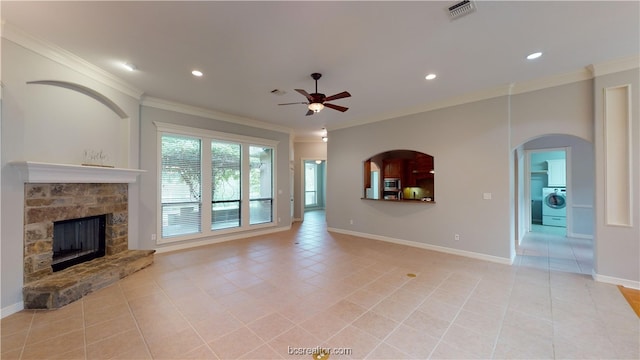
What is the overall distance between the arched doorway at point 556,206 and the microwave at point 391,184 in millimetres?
2528

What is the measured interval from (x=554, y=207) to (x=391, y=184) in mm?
5379

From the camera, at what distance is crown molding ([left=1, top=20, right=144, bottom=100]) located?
2.62 m

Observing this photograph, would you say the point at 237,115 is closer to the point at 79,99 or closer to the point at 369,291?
the point at 79,99

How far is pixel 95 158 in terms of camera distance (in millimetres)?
3641

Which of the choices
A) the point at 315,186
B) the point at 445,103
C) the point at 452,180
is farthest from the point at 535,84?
the point at 315,186

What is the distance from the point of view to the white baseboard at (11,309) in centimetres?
252

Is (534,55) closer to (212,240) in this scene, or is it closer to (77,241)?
(212,240)

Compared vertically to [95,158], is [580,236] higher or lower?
lower

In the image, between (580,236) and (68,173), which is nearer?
(68,173)

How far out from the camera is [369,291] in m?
3.13

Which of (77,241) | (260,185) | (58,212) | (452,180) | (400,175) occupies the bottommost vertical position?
(77,241)

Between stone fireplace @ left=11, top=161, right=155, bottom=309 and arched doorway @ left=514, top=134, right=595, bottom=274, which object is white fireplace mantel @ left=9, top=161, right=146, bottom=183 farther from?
arched doorway @ left=514, top=134, right=595, bottom=274

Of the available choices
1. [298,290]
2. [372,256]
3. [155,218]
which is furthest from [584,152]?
[155,218]

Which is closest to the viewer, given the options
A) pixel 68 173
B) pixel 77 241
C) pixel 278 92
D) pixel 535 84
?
pixel 68 173
